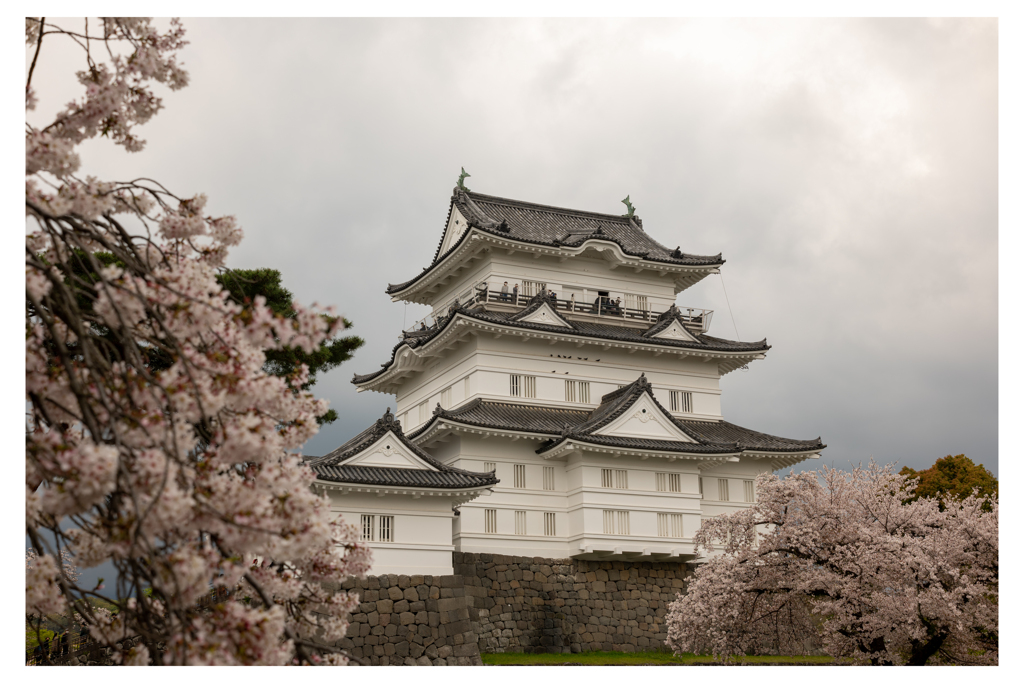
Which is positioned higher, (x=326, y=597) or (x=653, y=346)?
(x=653, y=346)

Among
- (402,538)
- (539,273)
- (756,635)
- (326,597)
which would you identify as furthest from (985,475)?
(326,597)

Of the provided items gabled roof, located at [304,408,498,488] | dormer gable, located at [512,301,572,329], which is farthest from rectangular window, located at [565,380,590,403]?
gabled roof, located at [304,408,498,488]

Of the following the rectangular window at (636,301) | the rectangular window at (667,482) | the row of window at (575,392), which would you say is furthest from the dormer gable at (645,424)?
the rectangular window at (636,301)

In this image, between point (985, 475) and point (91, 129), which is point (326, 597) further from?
point (985, 475)

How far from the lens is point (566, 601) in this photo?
22.7 m

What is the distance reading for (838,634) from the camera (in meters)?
15.1

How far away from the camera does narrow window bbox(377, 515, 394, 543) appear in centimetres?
1898

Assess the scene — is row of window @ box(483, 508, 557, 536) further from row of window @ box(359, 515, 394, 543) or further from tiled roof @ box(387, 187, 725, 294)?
tiled roof @ box(387, 187, 725, 294)

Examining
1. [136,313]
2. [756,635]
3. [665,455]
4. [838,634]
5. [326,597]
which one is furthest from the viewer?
[665,455]

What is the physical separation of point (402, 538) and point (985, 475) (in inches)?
987

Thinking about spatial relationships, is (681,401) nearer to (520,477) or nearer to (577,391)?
(577,391)

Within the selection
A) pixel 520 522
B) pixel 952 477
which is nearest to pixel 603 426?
pixel 520 522

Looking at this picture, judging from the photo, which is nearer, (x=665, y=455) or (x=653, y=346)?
(x=665, y=455)

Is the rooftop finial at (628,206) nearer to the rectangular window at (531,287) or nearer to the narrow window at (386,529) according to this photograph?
the rectangular window at (531,287)
